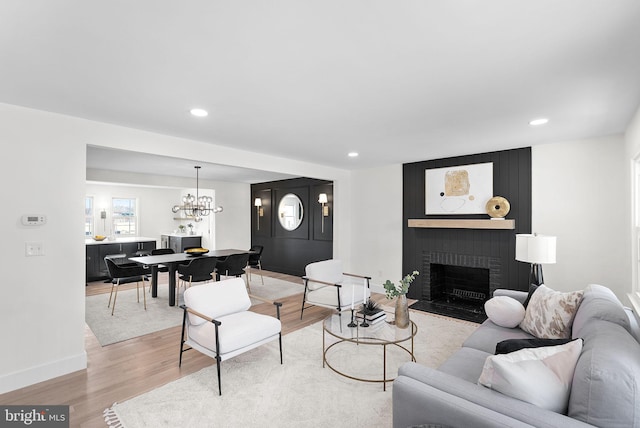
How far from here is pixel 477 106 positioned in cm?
267

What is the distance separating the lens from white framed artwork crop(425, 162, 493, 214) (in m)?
4.57

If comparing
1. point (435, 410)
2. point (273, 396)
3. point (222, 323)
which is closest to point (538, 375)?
point (435, 410)

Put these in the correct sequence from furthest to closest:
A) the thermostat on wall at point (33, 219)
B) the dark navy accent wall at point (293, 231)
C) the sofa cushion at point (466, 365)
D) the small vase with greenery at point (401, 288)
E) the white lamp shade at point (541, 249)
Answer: the dark navy accent wall at point (293, 231), the white lamp shade at point (541, 249), the small vase with greenery at point (401, 288), the thermostat on wall at point (33, 219), the sofa cushion at point (466, 365)

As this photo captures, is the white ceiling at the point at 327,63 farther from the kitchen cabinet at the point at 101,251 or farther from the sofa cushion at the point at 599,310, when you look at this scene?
the kitchen cabinet at the point at 101,251

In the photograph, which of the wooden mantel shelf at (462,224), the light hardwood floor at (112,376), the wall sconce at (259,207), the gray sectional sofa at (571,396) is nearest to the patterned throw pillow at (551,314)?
the gray sectional sofa at (571,396)

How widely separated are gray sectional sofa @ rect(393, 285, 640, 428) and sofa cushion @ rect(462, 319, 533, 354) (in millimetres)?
704

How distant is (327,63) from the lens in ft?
6.34

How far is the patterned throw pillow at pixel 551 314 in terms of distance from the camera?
2.35m

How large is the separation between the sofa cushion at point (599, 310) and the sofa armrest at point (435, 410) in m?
1.10

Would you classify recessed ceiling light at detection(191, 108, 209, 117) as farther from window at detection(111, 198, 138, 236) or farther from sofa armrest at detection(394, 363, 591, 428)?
window at detection(111, 198, 138, 236)

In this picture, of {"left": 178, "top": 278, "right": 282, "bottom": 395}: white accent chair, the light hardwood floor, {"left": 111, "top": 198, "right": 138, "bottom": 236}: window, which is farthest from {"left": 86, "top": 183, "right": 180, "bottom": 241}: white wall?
{"left": 178, "top": 278, "right": 282, "bottom": 395}: white accent chair

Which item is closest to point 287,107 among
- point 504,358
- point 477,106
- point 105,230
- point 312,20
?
point 312,20

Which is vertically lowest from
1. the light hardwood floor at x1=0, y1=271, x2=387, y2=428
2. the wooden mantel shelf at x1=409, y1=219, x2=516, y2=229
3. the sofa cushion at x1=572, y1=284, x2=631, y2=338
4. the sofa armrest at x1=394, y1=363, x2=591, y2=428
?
the light hardwood floor at x1=0, y1=271, x2=387, y2=428

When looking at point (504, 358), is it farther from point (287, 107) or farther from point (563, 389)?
point (287, 107)
